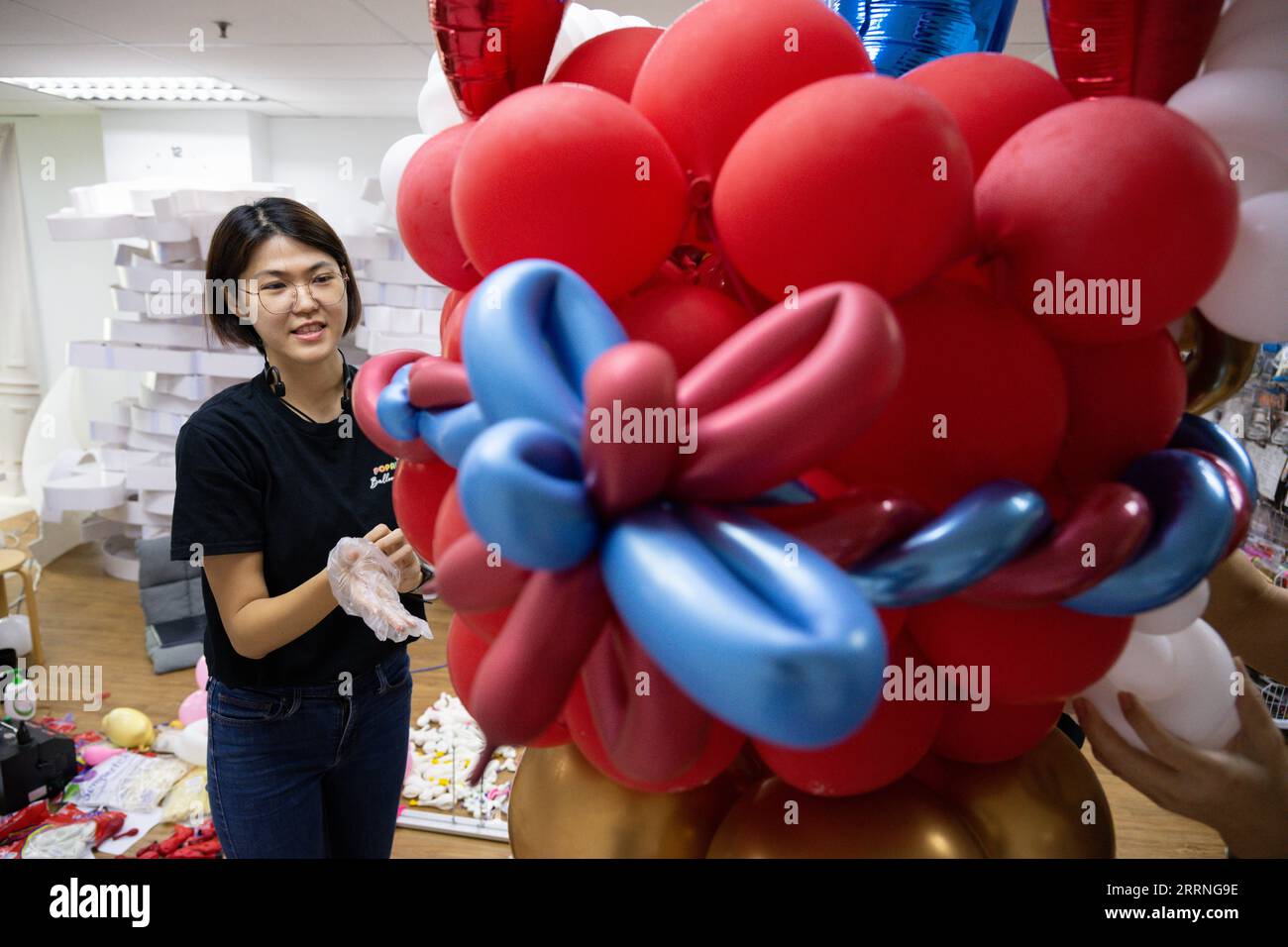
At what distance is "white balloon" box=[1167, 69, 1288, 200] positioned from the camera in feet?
1.93

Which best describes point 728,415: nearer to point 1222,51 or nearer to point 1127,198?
point 1127,198

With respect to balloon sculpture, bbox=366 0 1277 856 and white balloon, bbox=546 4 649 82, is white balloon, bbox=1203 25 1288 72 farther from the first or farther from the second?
white balloon, bbox=546 4 649 82

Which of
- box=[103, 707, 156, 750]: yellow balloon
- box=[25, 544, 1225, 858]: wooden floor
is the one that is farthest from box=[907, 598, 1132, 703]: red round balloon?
box=[103, 707, 156, 750]: yellow balloon

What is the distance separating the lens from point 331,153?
215 inches

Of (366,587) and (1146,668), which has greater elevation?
(1146,668)

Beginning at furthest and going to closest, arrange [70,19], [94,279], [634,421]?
[94,279] < [70,19] < [634,421]

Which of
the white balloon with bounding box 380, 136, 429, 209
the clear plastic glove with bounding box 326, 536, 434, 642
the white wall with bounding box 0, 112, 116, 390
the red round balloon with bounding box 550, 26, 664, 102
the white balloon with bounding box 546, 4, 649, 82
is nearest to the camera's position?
the red round balloon with bounding box 550, 26, 664, 102

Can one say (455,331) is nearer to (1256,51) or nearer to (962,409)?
(962,409)

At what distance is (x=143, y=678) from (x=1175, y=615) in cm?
407

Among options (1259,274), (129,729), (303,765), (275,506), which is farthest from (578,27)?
(129,729)

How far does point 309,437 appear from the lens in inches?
55.4

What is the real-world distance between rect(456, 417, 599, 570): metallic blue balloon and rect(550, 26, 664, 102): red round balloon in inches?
14.8
